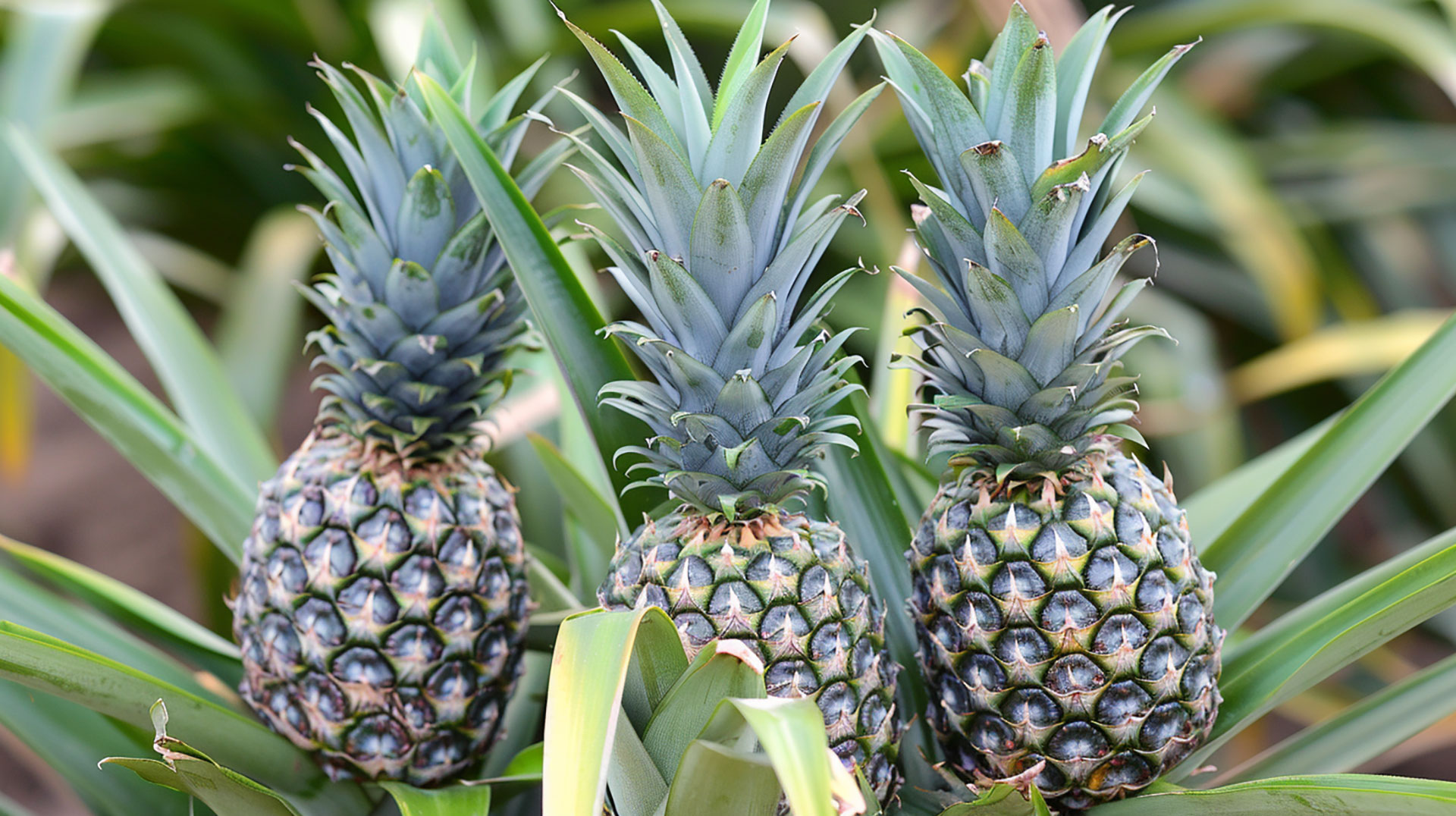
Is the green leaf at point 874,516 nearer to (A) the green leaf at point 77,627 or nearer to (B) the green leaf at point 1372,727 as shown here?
(B) the green leaf at point 1372,727

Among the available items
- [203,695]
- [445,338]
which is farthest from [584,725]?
[203,695]

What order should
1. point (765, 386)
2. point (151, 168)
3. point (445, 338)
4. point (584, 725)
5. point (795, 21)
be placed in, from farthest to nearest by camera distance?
point (151, 168) → point (795, 21) → point (445, 338) → point (765, 386) → point (584, 725)

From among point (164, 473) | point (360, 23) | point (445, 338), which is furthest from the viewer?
point (360, 23)

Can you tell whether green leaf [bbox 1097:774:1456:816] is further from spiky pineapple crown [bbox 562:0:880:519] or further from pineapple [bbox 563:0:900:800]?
spiky pineapple crown [bbox 562:0:880:519]

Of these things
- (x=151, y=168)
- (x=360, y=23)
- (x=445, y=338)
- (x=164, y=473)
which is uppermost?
(x=360, y=23)

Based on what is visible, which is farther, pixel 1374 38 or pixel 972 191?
pixel 1374 38

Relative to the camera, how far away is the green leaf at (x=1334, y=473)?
87cm

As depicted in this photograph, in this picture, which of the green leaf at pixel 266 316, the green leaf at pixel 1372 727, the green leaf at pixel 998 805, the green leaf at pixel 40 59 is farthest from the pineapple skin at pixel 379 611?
the green leaf at pixel 40 59

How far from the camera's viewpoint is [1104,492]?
2.53 ft

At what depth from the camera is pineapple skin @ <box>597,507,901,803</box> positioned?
28.2 inches

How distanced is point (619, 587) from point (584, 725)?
177 millimetres

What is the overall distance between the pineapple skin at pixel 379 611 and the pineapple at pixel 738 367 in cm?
16

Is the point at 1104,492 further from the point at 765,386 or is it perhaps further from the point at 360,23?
the point at 360,23

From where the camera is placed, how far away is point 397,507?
2.77ft
